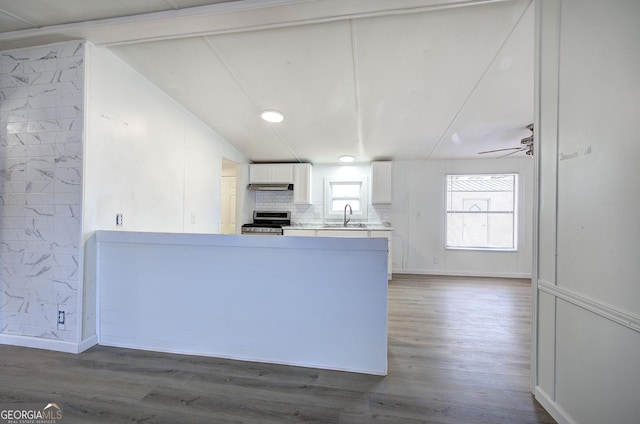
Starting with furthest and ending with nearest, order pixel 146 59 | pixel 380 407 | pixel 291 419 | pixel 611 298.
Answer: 1. pixel 146 59
2. pixel 380 407
3. pixel 291 419
4. pixel 611 298

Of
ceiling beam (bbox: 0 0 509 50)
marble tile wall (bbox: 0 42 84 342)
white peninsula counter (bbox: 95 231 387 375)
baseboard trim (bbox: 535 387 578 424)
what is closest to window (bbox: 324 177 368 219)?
white peninsula counter (bbox: 95 231 387 375)

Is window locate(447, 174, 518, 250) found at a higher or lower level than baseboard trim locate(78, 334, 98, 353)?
higher

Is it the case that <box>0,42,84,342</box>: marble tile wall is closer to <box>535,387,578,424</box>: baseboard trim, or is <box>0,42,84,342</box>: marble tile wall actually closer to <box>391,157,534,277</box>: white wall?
<box>535,387,578,424</box>: baseboard trim

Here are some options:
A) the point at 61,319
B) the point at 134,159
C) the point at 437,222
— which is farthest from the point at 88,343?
the point at 437,222

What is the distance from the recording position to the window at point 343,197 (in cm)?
513

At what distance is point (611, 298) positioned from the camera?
3.62 feet

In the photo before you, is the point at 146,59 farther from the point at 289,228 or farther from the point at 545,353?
the point at 545,353

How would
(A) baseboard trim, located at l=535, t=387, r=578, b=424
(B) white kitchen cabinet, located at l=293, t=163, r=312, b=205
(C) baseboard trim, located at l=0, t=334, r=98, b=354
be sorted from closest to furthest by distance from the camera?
(A) baseboard trim, located at l=535, t=387, r=578, b=424 → (C) baseboard trim, located at l=0, t=334, r=98, b=354 → (B) white kitchen cabinet, located at l=293, t=163, r=312, b=205

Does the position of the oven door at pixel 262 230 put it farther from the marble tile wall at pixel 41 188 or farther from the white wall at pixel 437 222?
the marble tile wall at pixel 41 188

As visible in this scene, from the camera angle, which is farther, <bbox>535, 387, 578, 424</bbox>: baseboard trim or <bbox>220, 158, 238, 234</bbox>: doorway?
<bbox>220, 158, 238, 234</bbox>: doorway

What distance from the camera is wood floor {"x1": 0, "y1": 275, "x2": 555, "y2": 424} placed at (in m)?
1.42

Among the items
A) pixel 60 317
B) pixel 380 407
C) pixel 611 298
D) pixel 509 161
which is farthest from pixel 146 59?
pixel 509 161

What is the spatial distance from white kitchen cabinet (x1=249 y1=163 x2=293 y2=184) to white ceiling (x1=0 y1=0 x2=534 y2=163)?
142 centimetres

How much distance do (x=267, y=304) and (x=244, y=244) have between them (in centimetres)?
49
